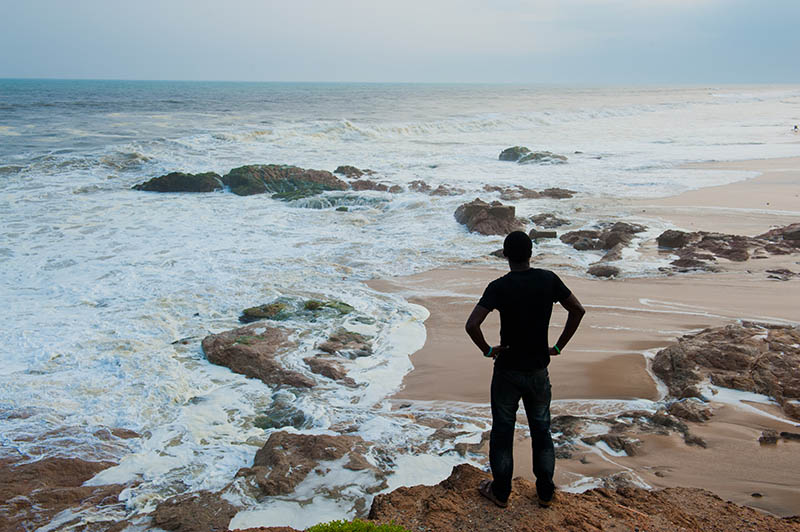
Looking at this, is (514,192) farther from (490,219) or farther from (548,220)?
(490,219)

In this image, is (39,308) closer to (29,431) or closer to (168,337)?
(168,337)

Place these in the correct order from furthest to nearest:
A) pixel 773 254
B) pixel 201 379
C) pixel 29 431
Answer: pixel 773 254 → pixel 201 379 → pixel 29 431

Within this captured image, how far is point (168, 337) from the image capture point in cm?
771

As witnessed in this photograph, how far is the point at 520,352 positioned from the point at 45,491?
387cm

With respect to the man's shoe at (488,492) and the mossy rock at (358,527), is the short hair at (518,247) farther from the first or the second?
the mossy rock at (358,527)

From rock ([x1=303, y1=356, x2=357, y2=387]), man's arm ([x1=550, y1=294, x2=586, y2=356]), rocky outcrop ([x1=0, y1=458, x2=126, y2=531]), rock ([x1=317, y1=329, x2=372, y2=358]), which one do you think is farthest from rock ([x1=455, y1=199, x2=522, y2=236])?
rocky outcrop ([x1=0, y1=458, x2=126, y2=531])

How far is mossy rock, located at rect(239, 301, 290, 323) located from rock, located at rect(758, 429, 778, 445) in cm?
588

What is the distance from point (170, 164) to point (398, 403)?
72.4 feet

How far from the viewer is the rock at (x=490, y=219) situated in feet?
44.1

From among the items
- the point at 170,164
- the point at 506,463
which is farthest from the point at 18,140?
the point at 506,463

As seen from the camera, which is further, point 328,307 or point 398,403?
point 328,307

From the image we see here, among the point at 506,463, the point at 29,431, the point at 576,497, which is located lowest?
the point at 29,431

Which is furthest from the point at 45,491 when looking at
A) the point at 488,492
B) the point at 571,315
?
the point at 571,315

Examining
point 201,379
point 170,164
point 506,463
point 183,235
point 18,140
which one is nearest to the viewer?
point 506,463
